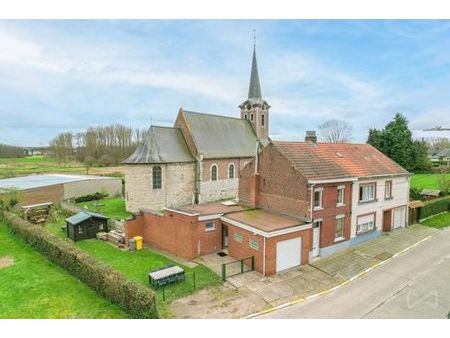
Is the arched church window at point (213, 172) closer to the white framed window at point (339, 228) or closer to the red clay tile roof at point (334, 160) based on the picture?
the red clay tile roof at point (334, 160)

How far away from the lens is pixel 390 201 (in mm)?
22406

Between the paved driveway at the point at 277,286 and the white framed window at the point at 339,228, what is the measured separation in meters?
1.04

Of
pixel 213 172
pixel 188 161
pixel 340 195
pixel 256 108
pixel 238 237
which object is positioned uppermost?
pixel 256 108

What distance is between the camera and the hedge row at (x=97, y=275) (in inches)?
437

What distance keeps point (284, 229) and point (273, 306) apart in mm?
4318

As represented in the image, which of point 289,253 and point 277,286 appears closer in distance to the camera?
point 277,286

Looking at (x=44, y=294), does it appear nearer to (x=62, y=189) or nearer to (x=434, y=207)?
(x=62, y=189)

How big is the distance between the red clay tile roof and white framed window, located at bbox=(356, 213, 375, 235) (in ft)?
9.87

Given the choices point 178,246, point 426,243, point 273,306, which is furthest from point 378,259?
point 178,246

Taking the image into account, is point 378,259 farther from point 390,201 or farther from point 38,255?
point 38,255

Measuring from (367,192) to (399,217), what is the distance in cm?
553

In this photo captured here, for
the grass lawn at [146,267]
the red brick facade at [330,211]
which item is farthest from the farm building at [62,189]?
the red brick facade at [330,211]

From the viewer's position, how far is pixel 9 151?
11056 cm

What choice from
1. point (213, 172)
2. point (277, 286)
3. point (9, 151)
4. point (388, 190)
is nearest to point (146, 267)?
point (277, 286)
